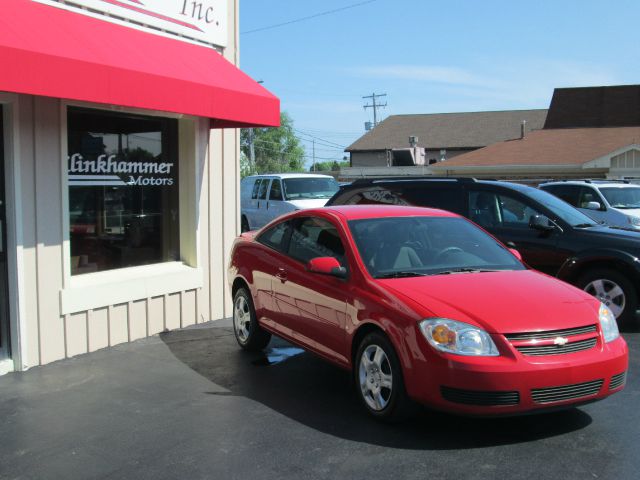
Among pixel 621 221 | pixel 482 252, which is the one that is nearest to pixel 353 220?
pixel 482 252

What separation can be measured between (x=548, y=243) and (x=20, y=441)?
6197 mm

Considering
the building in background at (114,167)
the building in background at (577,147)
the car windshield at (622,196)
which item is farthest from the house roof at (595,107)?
the building in background at (114,167)

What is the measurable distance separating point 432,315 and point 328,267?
1068 millimetres

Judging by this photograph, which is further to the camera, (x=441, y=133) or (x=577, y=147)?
(x=441, y=133)

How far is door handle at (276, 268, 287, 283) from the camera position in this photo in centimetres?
612

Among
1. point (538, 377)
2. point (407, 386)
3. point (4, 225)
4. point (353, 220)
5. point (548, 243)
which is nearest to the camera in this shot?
point (538, 377)

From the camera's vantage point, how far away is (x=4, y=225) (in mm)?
6168

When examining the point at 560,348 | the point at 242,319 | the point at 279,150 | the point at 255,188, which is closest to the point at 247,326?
the point at 242,319

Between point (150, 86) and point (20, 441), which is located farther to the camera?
point (150, 86)

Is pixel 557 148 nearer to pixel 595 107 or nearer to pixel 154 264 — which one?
pixel 595 107

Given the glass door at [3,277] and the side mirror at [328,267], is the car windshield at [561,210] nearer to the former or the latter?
the side mirror at [328,267]

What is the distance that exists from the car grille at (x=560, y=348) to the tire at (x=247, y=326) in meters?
3.08

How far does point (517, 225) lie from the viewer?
871 cm

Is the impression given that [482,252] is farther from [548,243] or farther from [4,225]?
[4,225]
